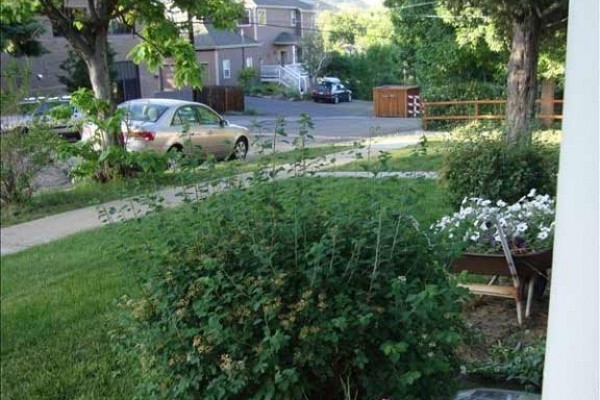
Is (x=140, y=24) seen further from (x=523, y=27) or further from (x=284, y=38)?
(x=523, y=27)

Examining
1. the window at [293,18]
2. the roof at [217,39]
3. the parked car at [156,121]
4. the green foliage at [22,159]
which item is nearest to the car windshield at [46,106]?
the green foliage at [22,159]

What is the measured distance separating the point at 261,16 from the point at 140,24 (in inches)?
105

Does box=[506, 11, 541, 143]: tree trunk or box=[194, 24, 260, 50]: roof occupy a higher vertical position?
→ box=[194, 24, 260, 50]: roof

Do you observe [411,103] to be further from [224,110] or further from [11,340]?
[11,340]

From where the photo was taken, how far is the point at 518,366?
2934mm

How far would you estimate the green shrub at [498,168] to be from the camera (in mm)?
5457

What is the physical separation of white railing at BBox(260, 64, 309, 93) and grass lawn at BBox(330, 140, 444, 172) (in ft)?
3.23

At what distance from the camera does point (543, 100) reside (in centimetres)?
520

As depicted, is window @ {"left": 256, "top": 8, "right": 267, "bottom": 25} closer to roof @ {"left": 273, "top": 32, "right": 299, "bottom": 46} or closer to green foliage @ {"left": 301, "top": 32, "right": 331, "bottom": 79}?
roof @ {"left": 273, "top": 32, "right": 299, "bottom": 46}

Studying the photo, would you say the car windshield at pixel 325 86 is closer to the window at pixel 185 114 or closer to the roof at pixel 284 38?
the roof at pixel 284 38

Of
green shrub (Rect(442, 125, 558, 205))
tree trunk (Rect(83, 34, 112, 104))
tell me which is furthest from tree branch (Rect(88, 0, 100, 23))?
green shrub (Rect(442, 125, 558, 205))

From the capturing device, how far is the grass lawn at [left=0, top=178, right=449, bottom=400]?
288 centimetres

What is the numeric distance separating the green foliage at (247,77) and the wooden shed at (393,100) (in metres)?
1.04

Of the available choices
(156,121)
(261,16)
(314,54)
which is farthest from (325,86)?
(156,121)
